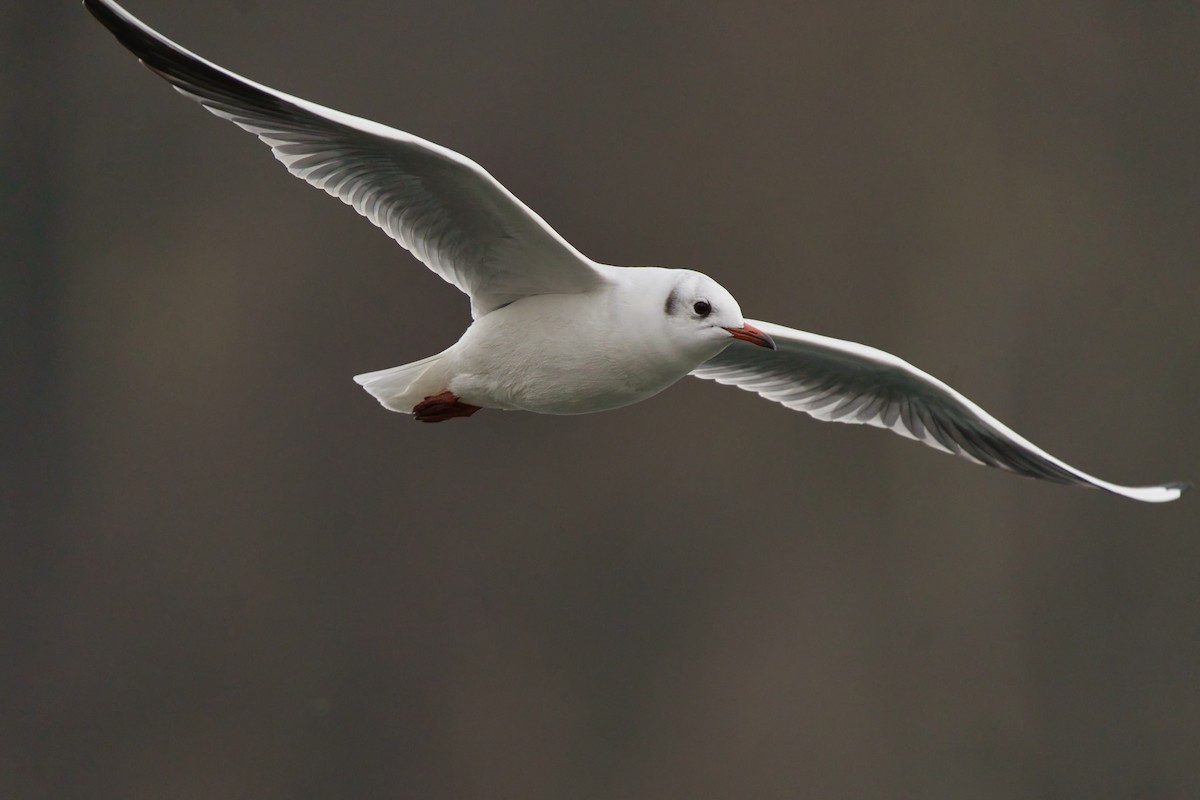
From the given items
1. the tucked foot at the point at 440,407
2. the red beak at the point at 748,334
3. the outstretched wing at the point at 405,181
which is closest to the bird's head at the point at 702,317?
the red beak at the point at 748,334

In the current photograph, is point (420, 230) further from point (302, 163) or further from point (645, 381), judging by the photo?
point (645, 381)

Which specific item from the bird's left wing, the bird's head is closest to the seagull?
the bird's head

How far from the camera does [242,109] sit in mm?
2818

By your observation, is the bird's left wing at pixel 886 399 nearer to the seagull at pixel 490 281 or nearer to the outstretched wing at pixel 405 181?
the seagull at pixel 490 281

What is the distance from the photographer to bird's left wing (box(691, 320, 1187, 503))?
3.62 meters

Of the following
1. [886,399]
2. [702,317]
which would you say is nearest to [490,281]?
[702,317]

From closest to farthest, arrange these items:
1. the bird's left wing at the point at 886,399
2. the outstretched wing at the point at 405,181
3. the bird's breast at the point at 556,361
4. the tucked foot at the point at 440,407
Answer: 1. the outstretched wing at the point at 405,181
2. the bird's breast at the point at 556,361
3. the tucked foot at the point at 440,407
4. the bird's left wing at the point at 886,399

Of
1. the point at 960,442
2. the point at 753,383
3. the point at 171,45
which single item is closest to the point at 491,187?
the point at 171,45

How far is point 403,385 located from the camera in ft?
10.9

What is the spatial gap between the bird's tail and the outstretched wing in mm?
194

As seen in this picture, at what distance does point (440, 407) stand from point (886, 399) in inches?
50.5

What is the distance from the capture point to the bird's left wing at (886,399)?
3.62m

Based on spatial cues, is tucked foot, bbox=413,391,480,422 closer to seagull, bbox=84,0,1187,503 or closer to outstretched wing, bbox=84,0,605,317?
seagull, bbox=84,0,1187,503

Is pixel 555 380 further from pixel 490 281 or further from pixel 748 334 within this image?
pixel 748 334
